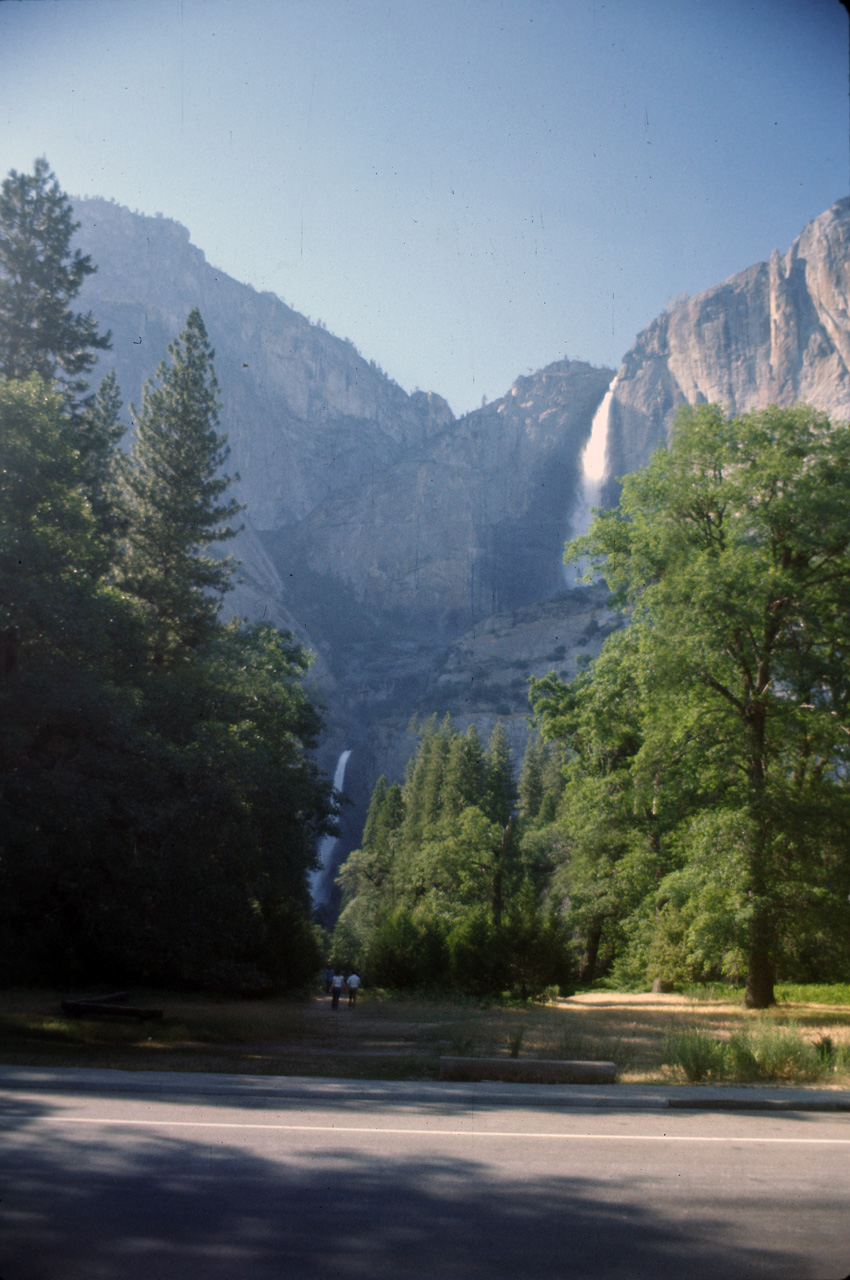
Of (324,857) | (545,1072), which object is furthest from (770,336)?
(545,1072)

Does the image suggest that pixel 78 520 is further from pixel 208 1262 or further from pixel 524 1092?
pixel 208 1262

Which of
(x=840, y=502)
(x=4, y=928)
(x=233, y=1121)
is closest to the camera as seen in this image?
(x=233, y=1121)

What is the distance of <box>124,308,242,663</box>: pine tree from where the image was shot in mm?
32312

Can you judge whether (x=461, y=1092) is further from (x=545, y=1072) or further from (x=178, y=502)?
(x=178, y=502)

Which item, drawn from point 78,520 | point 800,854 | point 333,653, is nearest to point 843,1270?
point 800,854

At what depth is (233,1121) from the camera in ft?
25.8

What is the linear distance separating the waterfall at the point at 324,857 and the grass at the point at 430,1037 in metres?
58.2

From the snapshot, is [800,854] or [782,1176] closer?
[782,1176]

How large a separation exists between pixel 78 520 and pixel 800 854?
19.9 m

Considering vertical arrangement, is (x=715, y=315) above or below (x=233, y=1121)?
above

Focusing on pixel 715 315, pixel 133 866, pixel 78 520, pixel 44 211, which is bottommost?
pixel 133 866

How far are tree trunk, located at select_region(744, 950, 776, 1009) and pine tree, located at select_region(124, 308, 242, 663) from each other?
2274cm

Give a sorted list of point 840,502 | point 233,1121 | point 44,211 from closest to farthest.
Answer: point 233,1121
point 840,502
point 44,211

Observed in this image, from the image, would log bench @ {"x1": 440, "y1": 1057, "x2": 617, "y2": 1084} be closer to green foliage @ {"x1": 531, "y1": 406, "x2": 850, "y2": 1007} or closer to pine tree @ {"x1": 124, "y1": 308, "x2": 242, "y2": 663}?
green foliage @ {"x1": 531, "y1": 406, "x2": 850, "y2": 1007}
